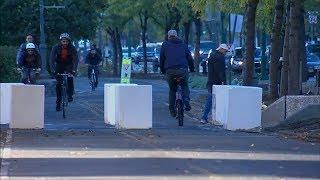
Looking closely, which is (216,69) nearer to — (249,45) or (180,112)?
(180,112)

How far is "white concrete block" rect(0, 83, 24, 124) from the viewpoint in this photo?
57.6 feet

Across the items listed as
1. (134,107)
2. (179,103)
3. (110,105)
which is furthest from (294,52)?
(134,107)

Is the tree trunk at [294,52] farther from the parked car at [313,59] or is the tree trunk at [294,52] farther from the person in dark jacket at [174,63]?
the parked car at [313,59]

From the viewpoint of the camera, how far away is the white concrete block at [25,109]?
17281 mm

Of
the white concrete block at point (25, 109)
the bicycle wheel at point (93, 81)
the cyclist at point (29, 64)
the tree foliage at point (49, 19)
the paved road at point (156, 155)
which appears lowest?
the bicycle wheel at point (93, 81)

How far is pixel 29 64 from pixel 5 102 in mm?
5940

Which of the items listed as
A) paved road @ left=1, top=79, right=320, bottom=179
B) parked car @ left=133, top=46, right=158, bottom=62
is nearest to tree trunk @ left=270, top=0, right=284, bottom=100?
paved road @ left=1, top=79, right=320, bottom=179

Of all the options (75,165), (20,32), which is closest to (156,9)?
(20,32)

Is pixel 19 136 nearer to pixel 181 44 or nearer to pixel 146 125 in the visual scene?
pixel 146 125

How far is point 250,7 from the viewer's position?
2825 centimetres

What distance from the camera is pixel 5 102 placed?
17.9m

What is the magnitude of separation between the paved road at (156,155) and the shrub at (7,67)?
32.9 feet

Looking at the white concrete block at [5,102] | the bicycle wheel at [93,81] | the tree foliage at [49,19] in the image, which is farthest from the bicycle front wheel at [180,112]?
the tree foliage at [49,19]

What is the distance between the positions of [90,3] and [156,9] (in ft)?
32.4
